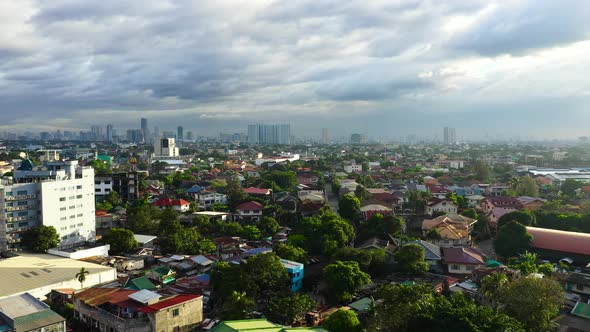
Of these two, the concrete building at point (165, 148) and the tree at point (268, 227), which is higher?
the concrete building at point (165, 148)

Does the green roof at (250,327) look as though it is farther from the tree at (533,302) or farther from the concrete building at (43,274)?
the concrete building at (43,274)

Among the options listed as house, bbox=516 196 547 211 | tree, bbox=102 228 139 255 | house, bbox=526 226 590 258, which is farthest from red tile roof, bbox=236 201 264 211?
house, bbox=516 196 547 211

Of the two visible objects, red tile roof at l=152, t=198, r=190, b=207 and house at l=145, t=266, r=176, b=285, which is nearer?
house at l=145, t=266, r=176, b=285

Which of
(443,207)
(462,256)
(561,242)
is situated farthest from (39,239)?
(561,242)

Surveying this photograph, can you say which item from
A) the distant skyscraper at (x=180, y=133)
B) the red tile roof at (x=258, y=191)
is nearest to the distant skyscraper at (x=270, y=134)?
the distant skyscraper at (x=180, y=133)

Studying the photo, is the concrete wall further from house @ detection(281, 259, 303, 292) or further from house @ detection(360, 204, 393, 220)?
house @ detection(360, 204, 393, 220)

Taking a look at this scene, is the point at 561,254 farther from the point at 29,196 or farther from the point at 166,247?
the point at 29,196

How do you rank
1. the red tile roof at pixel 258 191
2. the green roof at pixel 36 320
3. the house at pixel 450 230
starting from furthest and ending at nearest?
the red tile roof at pixel 258 191, the house at pixel 450 230, the green roof at pixel 36 320
